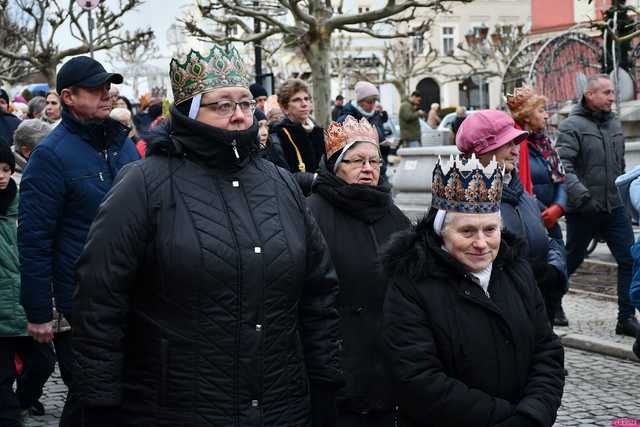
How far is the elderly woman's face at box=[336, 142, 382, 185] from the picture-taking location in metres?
5.31

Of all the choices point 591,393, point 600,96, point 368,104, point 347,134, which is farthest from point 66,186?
point 368,104

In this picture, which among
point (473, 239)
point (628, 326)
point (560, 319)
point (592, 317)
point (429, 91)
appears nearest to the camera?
point (473, 239)

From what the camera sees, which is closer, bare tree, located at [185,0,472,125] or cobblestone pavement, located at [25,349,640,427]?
cobblestone pavement, located at [25,349,640,427]

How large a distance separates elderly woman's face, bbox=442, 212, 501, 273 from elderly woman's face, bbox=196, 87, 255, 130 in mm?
781

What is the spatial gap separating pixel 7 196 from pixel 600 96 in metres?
4.70

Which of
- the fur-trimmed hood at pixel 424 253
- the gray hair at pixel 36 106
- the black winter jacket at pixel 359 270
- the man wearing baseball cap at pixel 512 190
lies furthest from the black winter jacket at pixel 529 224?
the gray hair at pixel 36 106

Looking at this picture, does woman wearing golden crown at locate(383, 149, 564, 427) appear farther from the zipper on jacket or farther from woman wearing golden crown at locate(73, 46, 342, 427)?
the zipper on jacket

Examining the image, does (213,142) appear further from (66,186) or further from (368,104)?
(368,104)

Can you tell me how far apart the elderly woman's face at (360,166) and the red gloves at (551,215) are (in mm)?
1884

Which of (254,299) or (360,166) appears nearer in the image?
(254,299)

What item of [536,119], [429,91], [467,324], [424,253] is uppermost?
[536,119]

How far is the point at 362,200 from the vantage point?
16.9 ft

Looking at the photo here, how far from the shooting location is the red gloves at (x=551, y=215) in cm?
691

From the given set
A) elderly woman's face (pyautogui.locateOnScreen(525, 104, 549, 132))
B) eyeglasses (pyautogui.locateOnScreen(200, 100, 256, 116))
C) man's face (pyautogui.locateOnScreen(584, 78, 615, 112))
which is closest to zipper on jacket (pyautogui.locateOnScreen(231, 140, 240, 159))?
eyeglasses (pyautogui.locateOnScreen(200, 100, 256, 116))
